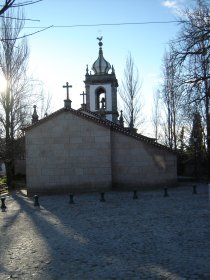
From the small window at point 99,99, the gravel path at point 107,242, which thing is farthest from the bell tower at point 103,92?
the gravel path at point 107,242

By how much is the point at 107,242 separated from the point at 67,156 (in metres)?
13.4

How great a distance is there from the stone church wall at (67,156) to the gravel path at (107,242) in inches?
244

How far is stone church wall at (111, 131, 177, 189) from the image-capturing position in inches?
925

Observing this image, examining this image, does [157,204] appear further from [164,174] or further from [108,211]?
[164,174]

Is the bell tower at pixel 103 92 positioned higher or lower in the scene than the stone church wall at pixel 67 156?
higher

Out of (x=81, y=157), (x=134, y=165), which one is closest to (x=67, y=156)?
(x=81, y=157)

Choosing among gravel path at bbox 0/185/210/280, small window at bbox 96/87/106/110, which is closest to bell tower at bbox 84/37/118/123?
small window at bbox 96/87/106/110

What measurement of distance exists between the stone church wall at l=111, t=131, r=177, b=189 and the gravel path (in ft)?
23.5

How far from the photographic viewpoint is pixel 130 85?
3994 centimetres

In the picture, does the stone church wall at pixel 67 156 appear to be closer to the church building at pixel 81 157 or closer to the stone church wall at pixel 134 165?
the church building at pixel 81 157

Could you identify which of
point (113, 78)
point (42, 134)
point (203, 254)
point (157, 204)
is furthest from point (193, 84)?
point (113, 78)

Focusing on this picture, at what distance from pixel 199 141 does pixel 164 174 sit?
24.4 ft

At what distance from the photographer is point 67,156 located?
890 inches

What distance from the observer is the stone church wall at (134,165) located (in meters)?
23.5
